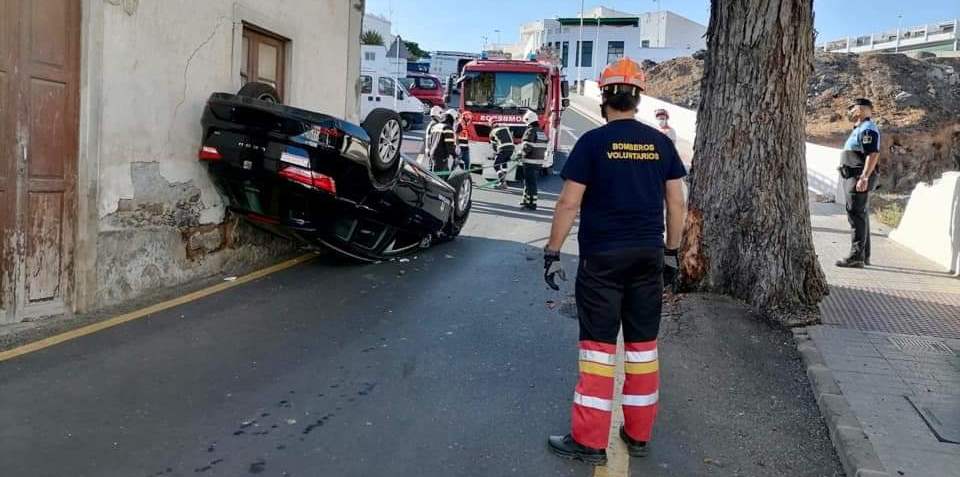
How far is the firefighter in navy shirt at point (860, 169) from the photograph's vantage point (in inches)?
343

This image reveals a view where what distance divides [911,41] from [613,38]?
2348 centimetres

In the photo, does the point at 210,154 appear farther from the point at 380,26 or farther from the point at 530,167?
the point at 380,26

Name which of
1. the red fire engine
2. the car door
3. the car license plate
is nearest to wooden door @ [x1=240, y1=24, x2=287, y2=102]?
the car license plate

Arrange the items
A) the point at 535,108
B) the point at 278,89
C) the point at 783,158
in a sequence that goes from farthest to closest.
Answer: the point at 535,108 → the point at 278,89 → the point at 783,158

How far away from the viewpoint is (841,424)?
4398 mm

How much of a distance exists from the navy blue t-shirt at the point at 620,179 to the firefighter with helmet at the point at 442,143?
35.9 feet

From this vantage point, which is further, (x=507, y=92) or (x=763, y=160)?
(x=507, y=92)

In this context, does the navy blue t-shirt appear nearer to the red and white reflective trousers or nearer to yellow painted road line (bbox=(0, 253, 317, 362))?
the red and white reflective trousers

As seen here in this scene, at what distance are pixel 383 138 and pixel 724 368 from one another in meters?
3.76

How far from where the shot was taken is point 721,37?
281 inches

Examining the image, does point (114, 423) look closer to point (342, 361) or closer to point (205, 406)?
point (205, 406)

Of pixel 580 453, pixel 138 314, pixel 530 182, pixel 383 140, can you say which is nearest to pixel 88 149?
pixel 138 314

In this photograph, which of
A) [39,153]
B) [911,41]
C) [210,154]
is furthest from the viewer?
[911,41]

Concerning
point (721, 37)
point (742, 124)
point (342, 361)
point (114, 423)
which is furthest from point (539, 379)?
point (721, 37)
